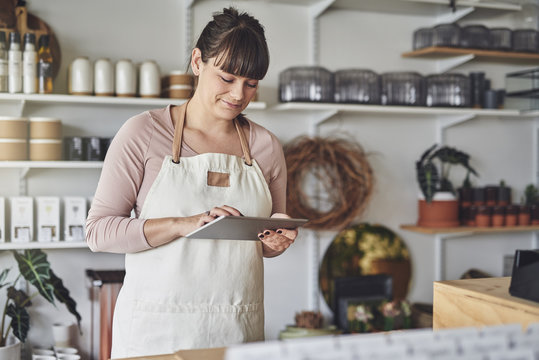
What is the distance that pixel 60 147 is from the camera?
8.97ft

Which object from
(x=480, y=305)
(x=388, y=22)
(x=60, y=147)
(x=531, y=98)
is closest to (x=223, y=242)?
(x=480, y=305)

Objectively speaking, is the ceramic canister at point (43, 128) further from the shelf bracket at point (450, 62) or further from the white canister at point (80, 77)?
the shelf bracket at point (450, 62)

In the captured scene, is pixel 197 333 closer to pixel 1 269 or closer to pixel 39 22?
pixel 1 269

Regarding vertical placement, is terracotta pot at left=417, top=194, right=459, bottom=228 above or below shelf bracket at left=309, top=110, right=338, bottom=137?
below

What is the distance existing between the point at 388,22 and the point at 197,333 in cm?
242

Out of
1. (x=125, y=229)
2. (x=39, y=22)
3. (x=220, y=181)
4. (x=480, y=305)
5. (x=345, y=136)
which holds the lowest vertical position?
(x=480, y=305)

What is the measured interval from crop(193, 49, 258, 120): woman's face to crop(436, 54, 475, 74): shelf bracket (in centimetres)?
205

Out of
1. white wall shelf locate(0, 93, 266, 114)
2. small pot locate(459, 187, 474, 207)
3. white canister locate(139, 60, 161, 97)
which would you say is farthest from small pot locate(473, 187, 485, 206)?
white canister locate(139, 60, 161, 97)

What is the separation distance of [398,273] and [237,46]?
2202mm

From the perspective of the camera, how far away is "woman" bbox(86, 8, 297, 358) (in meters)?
1.56

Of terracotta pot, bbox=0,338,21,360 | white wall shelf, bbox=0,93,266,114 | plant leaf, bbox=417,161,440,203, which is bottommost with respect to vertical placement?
terracotta pot, bbox=0,338,21,360

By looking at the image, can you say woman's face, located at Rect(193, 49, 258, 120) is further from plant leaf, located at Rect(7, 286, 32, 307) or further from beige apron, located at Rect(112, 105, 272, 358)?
plant leaf, located at Rect(7, 286, 32, 307)

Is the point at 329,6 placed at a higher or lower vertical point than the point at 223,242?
higher

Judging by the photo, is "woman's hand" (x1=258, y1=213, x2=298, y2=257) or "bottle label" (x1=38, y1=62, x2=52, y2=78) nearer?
"woman's hand" (x1=258, y1=213, x2=298, y2=257)
